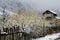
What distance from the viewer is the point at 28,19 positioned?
2127 cm

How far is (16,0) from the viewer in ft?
175

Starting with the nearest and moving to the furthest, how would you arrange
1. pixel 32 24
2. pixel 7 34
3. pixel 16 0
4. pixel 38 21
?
pixel 7 34
pixel 32 24
pixel 38 21
pixel 16 0

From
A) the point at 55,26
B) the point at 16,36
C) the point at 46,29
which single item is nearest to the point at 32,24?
the point at 46,29

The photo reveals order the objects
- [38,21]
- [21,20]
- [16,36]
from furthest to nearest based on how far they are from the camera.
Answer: [38,21] → [21,20] → [16,36]

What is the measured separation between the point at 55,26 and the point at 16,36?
1189 cm

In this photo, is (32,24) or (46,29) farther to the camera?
(46,29)

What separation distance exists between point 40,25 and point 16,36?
8.30m

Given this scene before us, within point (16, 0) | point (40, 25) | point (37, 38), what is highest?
point (16, 0)

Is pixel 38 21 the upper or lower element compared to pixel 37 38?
upper

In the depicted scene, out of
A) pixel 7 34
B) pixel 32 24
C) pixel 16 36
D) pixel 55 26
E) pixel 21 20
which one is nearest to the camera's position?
pixel 7 34

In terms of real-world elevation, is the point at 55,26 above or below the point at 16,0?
below

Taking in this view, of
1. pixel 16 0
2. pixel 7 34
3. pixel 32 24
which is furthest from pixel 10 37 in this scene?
pixel 16 0

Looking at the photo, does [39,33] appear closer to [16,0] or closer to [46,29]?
[46,29]

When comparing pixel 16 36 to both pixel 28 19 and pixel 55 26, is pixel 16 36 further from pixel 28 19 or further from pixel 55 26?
pixel 55 26
